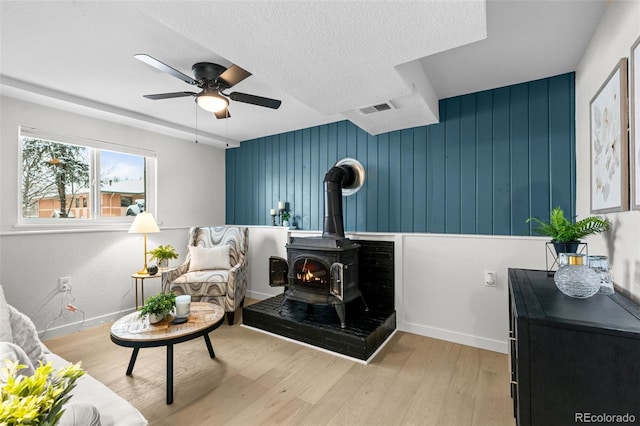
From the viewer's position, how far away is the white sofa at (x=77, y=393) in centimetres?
92

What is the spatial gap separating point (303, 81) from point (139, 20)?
3.35 feet

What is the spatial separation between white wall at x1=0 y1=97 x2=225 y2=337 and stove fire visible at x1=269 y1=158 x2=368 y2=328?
1.78 metres

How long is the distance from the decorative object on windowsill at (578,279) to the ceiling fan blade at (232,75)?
213cm

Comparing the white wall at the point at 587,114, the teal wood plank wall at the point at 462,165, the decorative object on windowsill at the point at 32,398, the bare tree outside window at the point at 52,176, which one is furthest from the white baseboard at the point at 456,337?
the bare tree outside window at the point at 52,176

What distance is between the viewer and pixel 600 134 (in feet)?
5.48

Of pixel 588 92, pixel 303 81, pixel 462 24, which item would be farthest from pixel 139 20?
pixel 588 92

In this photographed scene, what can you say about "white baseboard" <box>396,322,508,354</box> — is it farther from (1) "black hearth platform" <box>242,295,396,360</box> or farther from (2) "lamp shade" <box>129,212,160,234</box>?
(2) "lamp shade" <box>129,212,160,234</box>

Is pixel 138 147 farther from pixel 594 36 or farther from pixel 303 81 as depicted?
pixel 594 36

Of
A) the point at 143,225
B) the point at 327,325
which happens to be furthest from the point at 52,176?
the point at 327,325

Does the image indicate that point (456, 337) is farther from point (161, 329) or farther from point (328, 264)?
point (161, 329)

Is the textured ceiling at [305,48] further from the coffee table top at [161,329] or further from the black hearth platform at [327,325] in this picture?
the black hearth platform at [327,325]

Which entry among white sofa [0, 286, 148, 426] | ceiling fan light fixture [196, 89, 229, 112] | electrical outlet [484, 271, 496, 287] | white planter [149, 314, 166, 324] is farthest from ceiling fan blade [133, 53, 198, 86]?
electrical outlet [484, 271, 496, 287]

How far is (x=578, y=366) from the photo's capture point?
950mm

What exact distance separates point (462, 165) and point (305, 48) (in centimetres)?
196
